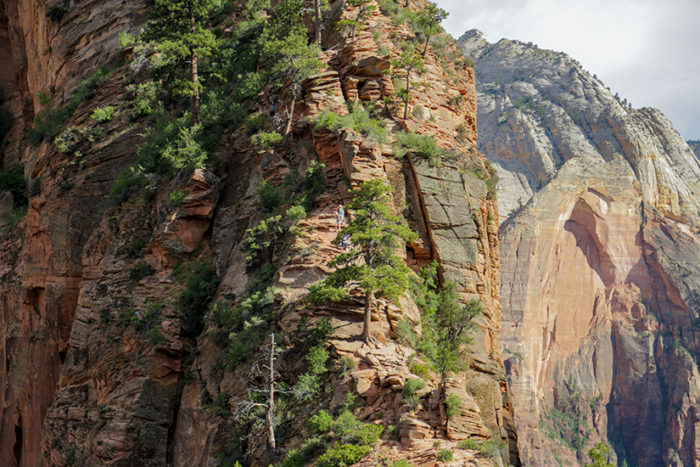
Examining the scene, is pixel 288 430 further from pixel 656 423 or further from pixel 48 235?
pixel 656 423

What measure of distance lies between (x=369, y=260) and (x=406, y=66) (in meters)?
15.3

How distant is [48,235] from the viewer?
4062 cm

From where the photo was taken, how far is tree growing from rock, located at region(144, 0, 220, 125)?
134 ft

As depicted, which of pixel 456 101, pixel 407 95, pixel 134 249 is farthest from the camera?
pixel 456 101

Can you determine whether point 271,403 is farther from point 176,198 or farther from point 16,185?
point 16,185

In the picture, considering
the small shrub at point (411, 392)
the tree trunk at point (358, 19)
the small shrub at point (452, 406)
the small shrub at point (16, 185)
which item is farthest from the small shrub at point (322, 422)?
the small shrub at point (16, 185)

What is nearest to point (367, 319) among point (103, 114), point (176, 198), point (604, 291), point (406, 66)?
point (176, 198)

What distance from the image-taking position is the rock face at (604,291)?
403 feet

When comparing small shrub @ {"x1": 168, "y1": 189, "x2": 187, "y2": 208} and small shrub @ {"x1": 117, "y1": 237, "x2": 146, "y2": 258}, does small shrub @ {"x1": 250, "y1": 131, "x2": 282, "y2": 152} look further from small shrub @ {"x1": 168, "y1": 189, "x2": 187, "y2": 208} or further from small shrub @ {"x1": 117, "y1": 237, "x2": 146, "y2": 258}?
small shrub @ {"x1": 117, "y1": 237, "x2": 146, "y2": 258}

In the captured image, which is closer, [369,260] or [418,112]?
[369,260]

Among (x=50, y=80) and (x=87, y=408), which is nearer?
(x=87, y=408)

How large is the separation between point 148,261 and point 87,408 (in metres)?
7.72


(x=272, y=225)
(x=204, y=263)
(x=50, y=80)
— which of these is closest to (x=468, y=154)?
(x=272, y=225)

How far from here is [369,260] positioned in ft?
90.8
